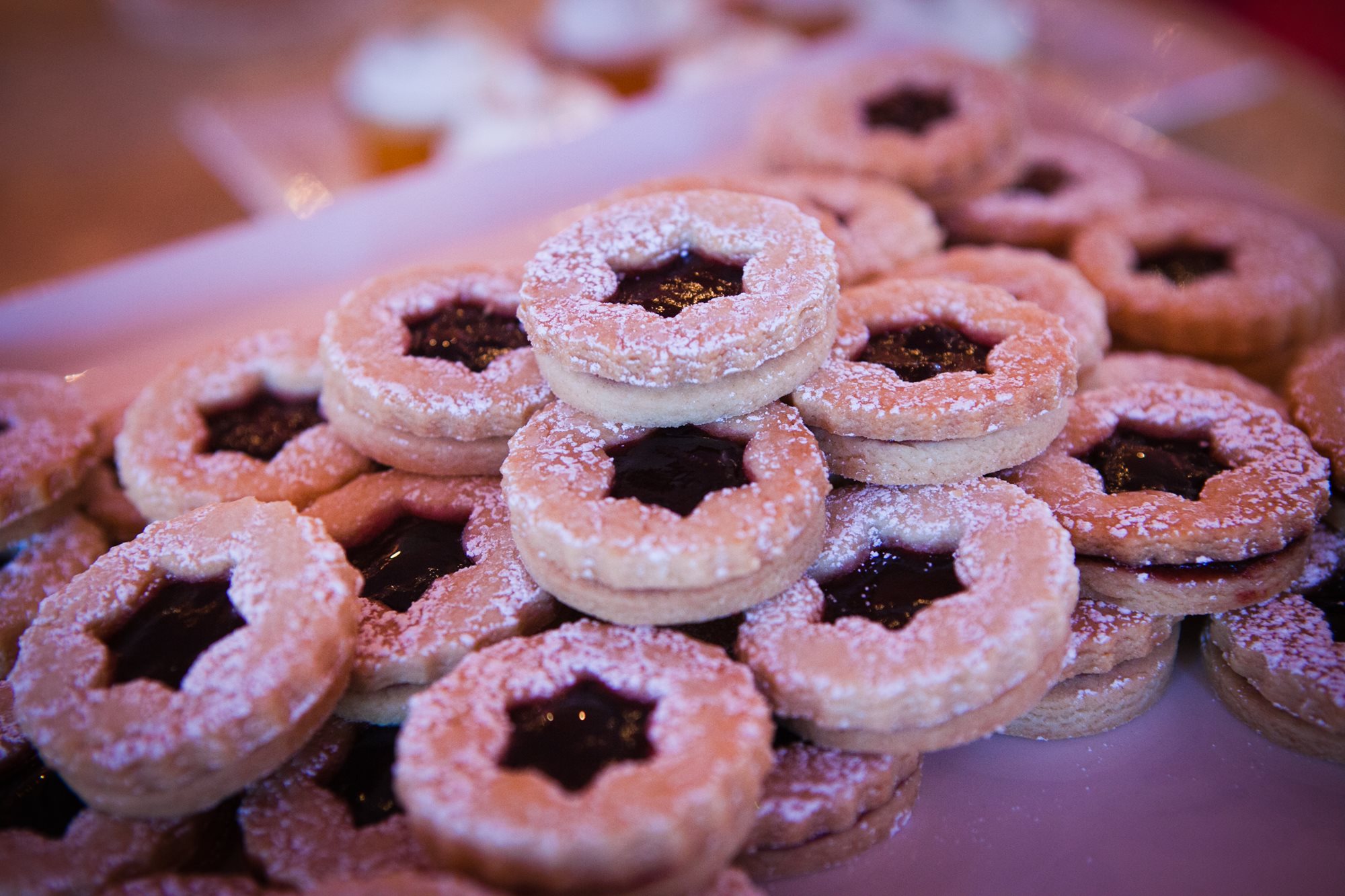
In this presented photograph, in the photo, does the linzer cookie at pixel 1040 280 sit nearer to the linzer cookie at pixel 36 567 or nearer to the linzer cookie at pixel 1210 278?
the linzer cookie at pixel 1210 278

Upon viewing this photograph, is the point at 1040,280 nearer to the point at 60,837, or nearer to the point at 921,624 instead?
the point at 921,624

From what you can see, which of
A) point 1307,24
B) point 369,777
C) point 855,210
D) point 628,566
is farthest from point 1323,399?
point 1307,24

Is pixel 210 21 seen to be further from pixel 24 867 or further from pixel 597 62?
pixel 24 867

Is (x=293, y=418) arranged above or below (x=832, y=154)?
below

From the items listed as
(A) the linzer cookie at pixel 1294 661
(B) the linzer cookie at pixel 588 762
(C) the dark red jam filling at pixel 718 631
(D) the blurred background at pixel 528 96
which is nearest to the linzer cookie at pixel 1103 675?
(A) the linzer cookie at pixel 1294 661

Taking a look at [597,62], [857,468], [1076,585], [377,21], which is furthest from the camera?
[377,21]

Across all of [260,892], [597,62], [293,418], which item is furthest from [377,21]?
[260,892]
